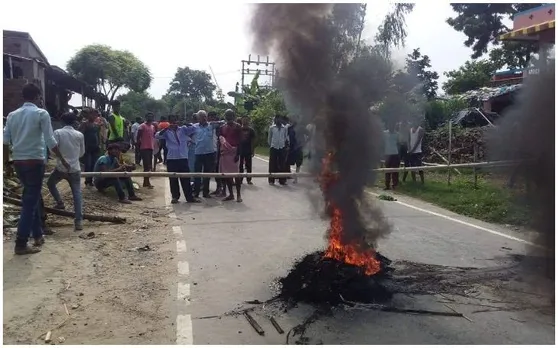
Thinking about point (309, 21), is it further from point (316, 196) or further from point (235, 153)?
point (235, 153)

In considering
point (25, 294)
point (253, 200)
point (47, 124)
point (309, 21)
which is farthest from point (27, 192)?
point (253, 200)

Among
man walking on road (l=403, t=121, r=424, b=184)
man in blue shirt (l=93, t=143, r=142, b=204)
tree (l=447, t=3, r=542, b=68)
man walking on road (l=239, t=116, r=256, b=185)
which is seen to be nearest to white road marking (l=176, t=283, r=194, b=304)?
man in blue shirt (l=93, t=143, r=142, b=204)

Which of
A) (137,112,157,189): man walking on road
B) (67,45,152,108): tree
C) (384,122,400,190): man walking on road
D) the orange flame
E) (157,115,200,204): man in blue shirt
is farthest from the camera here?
(67,45,152,108): tree

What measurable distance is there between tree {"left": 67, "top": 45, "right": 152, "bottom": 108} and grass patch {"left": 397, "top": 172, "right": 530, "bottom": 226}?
2241 cm

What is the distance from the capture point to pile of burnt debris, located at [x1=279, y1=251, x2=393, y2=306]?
14.7ft

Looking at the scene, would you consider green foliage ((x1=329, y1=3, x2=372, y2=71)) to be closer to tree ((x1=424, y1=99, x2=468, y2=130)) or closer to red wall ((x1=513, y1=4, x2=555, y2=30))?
red wall ((x1=513, y1=4, x2=555, y2=30))

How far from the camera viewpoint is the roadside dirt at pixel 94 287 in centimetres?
382

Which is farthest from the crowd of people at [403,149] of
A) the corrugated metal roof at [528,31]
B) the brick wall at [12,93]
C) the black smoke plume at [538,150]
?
the brick wall at [12,93]

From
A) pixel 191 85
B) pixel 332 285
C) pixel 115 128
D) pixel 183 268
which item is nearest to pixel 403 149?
pixel 115 128

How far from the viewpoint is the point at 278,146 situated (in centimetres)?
1267

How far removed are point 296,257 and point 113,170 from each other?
5.27m

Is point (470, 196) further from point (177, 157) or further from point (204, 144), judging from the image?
point (177, 157)

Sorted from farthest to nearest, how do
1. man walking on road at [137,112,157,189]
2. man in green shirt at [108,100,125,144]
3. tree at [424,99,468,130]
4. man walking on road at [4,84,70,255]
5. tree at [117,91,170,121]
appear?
tree at [117,91,170,121]
tree at [424,99,468,130]
man walking on road at [137,112,157,189]
man in green shirt at [108,100,125,144]
man walking on road at [4,84,70,255]

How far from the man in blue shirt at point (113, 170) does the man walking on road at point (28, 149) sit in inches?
155
